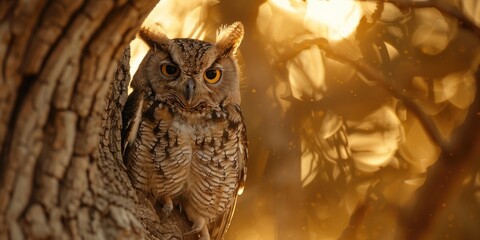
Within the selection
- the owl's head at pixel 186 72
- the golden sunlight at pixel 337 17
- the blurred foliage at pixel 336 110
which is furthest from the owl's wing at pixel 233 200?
the golden sunlight at pixel 337 17

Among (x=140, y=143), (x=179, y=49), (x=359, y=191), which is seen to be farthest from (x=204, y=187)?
(x=359, y=191)

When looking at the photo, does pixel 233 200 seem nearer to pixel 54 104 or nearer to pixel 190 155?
pixel 190 155

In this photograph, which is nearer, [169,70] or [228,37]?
[169,70]

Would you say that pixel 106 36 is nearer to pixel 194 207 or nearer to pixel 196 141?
pixel 196 141

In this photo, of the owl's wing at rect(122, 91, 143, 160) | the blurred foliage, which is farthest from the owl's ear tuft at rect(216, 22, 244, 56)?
the blurred foliage

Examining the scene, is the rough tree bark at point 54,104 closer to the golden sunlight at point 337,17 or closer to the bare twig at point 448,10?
the bare twig at point 448,10

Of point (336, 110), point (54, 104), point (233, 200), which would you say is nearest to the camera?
point (54, 104)

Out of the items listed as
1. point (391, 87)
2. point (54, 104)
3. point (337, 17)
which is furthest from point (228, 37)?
point (337, 17)

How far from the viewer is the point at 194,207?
10.6ft

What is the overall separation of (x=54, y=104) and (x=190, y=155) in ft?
4.39

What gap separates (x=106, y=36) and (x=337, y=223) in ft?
13.6

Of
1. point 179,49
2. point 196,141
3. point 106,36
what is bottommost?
point 196,141

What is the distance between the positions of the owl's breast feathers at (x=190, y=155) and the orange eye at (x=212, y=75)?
0.13m

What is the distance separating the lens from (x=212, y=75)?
332 centimetres
